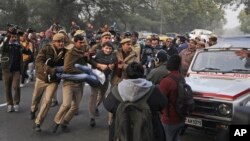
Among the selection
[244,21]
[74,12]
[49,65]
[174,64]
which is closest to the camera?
[174,64]

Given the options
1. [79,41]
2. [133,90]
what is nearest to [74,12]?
[79,41]

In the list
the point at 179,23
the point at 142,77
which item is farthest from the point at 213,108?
the point at 179,23

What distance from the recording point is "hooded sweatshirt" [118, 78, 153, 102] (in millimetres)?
4254

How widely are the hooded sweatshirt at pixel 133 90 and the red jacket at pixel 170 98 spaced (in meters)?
0.93

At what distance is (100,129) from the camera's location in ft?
26.0

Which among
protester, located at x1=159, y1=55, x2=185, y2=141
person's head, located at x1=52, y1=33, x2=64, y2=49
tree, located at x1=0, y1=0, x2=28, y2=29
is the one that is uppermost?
tree, located at x1=0, y1=0, x2=28, y2=29

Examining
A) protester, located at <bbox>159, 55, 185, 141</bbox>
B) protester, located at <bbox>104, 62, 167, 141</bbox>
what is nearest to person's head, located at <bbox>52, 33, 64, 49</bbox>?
protester, located at <bbox>159, 55, 185, 141</bbox>

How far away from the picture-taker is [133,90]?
4.26m

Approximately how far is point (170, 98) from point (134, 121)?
1.13 metres

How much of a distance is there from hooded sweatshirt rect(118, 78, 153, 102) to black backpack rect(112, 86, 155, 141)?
4cm

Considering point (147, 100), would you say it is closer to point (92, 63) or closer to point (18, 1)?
point (92, 63)

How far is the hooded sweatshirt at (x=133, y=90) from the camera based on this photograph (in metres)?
4.25

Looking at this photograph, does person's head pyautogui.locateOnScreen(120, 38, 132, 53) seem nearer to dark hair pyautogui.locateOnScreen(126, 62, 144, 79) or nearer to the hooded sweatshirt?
dark hair pyautogui.locateOnScreen(126, 62, 144, 79)

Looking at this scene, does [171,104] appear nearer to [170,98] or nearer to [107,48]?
[170,98]
